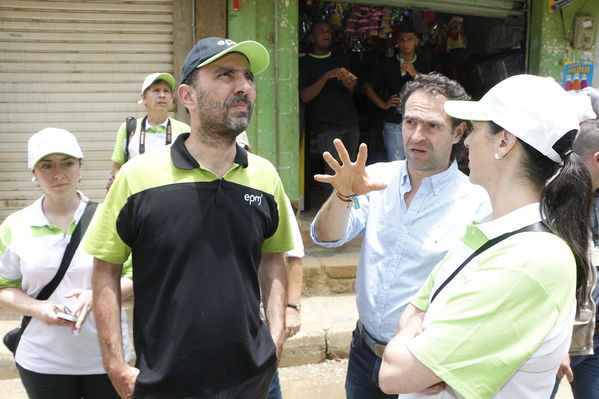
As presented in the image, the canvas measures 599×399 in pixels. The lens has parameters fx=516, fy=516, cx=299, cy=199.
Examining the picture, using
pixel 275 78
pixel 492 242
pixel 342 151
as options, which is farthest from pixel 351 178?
pixel 275 78

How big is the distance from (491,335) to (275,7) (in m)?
4.60

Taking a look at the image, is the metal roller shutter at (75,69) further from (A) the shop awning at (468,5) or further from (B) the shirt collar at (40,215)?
(B) the shirt collar at (40,215)

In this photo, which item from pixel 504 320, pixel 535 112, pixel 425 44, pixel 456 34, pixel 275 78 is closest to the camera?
pixel 504 320

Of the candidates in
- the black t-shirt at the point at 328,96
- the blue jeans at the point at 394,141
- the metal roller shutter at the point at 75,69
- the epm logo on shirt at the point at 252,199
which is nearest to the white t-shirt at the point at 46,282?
the epm logo on shirt at the point at 252,199

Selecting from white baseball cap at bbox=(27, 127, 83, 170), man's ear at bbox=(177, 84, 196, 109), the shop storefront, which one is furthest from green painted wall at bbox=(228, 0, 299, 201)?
man's ear at bbox=(177, 84, 196, 109)

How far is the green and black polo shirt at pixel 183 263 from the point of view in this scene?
1863 mm

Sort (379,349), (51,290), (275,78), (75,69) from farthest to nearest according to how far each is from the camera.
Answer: (275,78) < (75,69) < (51,290) < (379,349)

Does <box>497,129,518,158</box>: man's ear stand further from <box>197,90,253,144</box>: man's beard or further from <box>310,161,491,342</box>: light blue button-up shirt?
<box>197,90,253,144</box>: man's beard

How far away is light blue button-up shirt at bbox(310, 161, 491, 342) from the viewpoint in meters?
2.32

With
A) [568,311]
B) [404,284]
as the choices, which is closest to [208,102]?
[404,284]

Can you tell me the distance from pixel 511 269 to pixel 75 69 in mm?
4856

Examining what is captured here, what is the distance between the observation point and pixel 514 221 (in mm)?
1439

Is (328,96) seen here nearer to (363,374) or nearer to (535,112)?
(363,374)

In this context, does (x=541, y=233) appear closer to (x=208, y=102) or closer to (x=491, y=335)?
(x=491, y=335)
